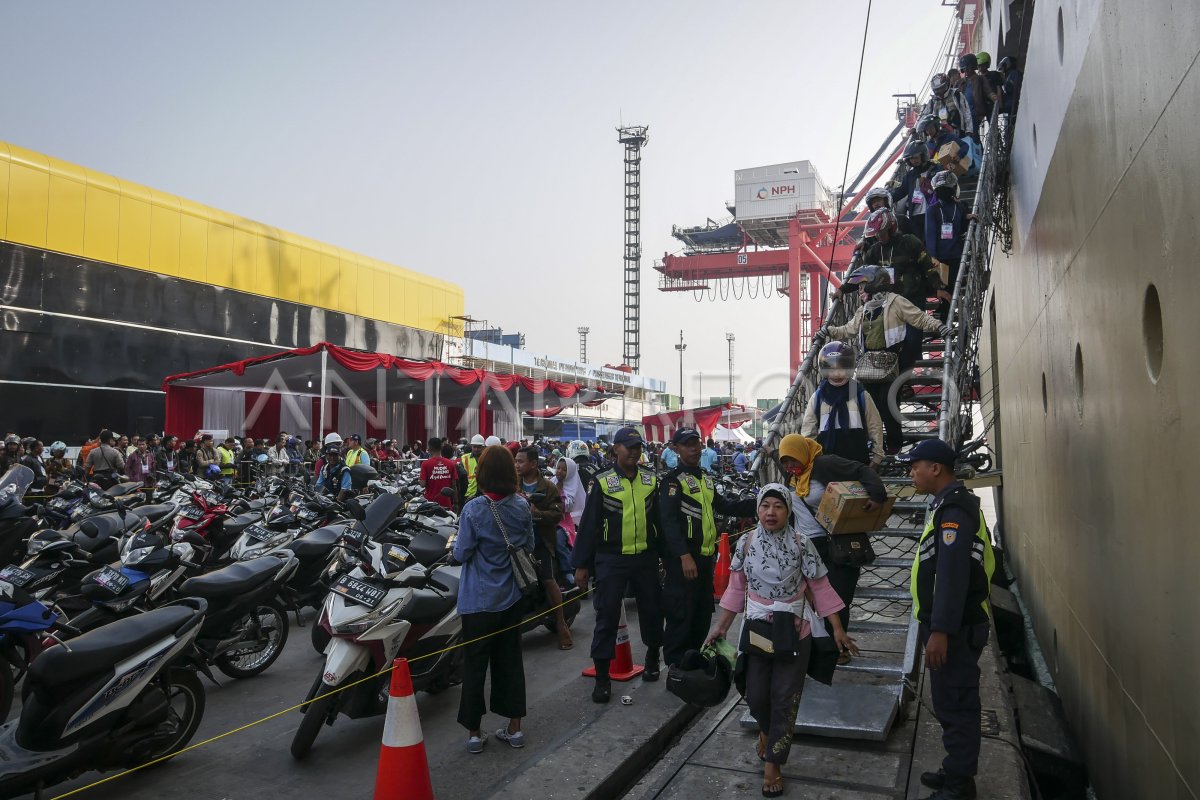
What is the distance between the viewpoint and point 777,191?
47500 mm

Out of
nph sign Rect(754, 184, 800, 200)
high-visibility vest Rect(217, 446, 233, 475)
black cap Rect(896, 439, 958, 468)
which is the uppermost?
nph sign Rect(754, 184, 800, 200)

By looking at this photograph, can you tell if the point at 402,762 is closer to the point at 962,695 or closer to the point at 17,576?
the point at 962,695

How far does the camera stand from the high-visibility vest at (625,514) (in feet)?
19.1

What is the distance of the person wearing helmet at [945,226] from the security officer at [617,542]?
4.65m

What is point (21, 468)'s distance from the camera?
28.6 feet

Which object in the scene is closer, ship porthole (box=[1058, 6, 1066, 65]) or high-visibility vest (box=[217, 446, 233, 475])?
ship porthole (box=[1058, 6, 1066, 65])

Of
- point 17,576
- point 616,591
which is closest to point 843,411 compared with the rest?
point 616,591

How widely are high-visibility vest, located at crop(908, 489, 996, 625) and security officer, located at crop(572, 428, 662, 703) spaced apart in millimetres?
2195

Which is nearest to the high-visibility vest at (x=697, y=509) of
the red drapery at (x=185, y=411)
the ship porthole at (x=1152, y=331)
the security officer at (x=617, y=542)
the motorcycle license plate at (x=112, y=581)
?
the security officer at (x=617, y=542)

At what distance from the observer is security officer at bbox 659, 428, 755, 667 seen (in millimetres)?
5699

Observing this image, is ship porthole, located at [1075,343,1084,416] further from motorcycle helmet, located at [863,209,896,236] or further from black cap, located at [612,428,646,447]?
motorcycle helmet, located at [863,209,896,236]

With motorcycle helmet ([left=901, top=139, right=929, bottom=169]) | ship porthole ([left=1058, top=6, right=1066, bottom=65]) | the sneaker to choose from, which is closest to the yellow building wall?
motorcycle helmet ([left=901, top=139, right=929, bottom=169])

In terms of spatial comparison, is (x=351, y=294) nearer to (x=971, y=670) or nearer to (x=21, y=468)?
(x=21, y=468)

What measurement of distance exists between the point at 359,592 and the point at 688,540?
2146 millimetres
